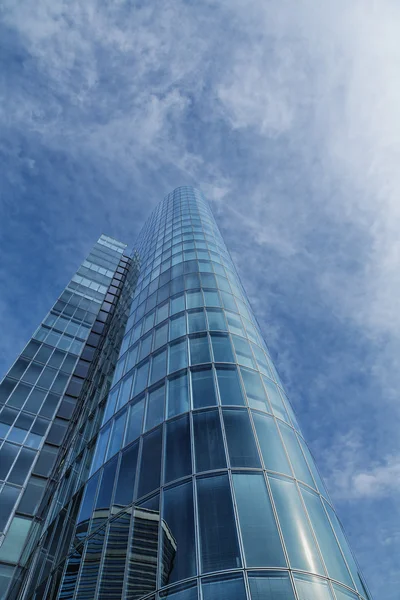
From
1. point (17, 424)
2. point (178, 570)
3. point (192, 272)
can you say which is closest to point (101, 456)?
point (178, 570)

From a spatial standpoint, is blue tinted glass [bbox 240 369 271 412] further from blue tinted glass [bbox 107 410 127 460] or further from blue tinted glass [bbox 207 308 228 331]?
blue tinted glass [bbox 107 410 127 460]

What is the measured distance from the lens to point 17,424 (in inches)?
933

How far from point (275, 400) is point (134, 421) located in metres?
6.28

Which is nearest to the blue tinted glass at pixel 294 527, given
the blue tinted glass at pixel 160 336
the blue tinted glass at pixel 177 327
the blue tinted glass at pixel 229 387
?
the blue tinted glass at pixel 229 387

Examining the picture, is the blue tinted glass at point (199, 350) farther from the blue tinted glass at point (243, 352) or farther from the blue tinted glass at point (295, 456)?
the blue tinted glass at point (295, 456)

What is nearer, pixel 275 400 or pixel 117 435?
pixel 117 435

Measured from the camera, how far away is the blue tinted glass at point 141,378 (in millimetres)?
17266

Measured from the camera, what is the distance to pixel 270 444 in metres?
13.0

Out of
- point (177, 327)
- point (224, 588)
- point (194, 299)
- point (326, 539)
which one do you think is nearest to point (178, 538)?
point (224, 588)

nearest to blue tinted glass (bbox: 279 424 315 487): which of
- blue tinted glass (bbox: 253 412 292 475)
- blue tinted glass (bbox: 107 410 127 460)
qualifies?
blue tinted glass (bbox: 253 412 292 475)

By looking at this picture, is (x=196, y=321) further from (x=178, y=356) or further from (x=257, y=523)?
(x=257, y=523)

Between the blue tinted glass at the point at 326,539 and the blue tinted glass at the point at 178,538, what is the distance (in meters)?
3.63

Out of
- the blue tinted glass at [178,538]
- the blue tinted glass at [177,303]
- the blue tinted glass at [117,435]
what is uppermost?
the blue tinted glass at [177,303]

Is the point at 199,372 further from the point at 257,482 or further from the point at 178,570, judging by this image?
the point at 178,570
